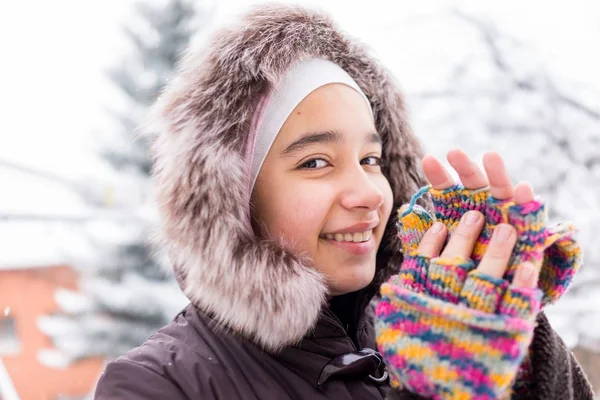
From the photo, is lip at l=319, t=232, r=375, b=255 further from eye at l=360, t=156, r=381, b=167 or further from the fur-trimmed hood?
eye at l=360, t=156, r=381, b=167

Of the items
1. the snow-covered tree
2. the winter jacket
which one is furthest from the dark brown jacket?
the snow-covered tree

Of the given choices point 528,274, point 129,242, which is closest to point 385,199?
point 528,274

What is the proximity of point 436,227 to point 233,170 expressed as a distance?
41cm

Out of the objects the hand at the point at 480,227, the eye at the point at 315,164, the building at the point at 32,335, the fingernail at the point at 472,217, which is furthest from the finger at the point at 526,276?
the building at the point at 32,335

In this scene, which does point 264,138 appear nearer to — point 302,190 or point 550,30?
point 302,190

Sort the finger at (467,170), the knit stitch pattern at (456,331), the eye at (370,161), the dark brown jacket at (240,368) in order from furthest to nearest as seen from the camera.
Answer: the eye at (370,161) → the dark brown jacket at (240,368) → the finger at (467,170) → the knit stitch pattern at (456,331)

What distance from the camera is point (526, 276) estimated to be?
0.81 meters

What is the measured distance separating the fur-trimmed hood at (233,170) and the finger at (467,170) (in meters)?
0.34

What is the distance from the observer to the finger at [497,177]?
83cm

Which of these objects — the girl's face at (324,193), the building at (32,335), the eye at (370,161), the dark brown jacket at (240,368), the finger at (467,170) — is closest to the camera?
the finger at (467,170)

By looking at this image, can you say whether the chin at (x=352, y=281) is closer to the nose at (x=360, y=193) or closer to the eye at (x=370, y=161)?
the nose at (x=360, y=193)

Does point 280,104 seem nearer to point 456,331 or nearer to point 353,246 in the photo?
point 353,246

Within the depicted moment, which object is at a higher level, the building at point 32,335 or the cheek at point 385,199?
the cheek at point 385,199

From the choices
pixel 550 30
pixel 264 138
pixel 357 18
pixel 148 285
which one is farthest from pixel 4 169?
pixel 550 30
